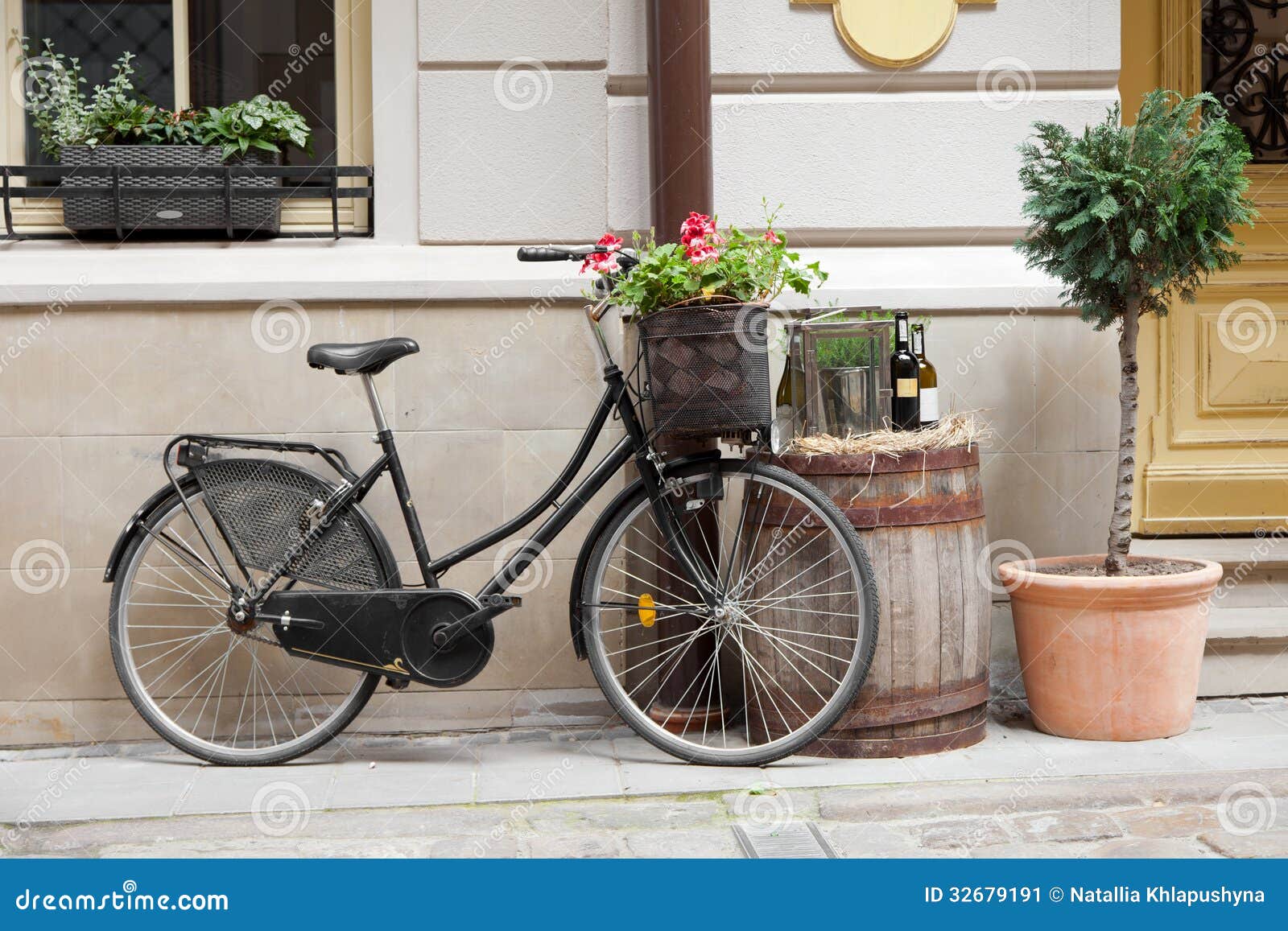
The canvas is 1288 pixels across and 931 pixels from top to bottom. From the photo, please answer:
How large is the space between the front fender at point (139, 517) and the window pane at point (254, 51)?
3.76 ft

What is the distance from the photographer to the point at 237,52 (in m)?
4.08

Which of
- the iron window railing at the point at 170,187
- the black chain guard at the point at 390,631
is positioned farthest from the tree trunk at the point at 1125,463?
the iron window railing at the point at 170,187

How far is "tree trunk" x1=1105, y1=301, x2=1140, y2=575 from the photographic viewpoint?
3693mm

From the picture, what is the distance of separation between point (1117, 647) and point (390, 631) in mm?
2077

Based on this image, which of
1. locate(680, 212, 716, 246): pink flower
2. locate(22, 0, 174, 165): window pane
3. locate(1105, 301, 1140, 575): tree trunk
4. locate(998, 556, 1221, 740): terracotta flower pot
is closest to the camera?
locate(680, 212, 716, 246): pink flower

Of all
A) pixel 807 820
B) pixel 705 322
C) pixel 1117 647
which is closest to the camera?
pixel 807 820

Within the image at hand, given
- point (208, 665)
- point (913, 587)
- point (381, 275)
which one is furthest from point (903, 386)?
point (208, 665)

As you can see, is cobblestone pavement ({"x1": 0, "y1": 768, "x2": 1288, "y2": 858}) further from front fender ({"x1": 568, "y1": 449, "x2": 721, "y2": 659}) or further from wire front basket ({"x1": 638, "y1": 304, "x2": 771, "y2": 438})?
wire front basket ({"x1": 638, "y1": 304, "x2": 771, "y2": 438})

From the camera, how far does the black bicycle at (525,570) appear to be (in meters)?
3.44

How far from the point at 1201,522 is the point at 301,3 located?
11.7 ft

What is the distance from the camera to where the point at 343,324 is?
3857 millimetres

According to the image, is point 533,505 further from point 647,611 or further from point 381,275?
point 381,275

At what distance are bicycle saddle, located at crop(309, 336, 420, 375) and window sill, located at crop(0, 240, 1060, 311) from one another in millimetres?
398

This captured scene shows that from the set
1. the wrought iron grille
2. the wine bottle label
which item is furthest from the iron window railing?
the wrought iron grille
